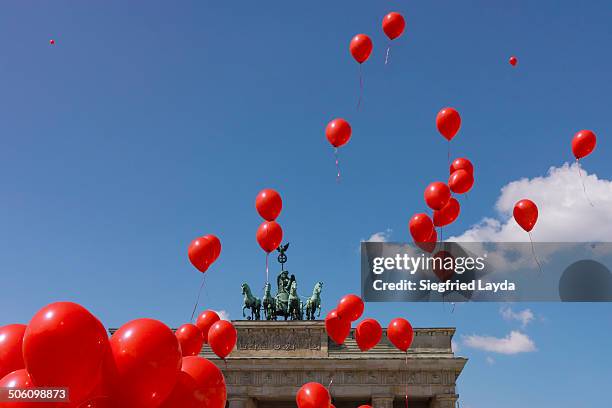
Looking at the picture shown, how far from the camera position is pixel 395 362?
3447 centimetres

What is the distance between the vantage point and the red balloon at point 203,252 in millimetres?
14531

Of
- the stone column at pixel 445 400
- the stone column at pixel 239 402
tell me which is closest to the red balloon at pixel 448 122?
the stone column at pixel 445 400

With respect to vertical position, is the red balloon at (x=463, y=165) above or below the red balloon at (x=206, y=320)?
above

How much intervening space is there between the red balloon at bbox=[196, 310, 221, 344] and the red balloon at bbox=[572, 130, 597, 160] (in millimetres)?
8217

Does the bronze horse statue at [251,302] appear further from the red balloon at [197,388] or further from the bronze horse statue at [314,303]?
the red balloon at [197,388]

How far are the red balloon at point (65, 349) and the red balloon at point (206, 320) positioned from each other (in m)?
10.2

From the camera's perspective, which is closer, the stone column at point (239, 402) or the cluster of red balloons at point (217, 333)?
the cluster of red balloons at point (217, 333)

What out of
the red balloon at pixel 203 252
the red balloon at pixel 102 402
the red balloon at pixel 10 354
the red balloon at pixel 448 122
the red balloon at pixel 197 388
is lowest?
the red balloon at pixel 102 402

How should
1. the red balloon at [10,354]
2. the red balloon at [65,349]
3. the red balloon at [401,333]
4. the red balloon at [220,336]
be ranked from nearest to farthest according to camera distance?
the red balloon at [65,349]
the red balloon at [10,354]
the red balloon at [220,336]
the red balloon at [401,333]

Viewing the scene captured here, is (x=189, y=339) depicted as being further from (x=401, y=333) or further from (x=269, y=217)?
(x=401, y=333)

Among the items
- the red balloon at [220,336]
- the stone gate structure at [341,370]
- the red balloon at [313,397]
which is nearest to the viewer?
the red balloon at [313,397]

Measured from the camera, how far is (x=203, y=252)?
1455cm

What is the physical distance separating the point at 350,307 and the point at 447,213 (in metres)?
2.85

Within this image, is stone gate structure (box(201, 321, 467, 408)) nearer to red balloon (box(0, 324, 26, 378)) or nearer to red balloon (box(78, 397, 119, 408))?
red balloon (box(0, 324, 26, 378))
